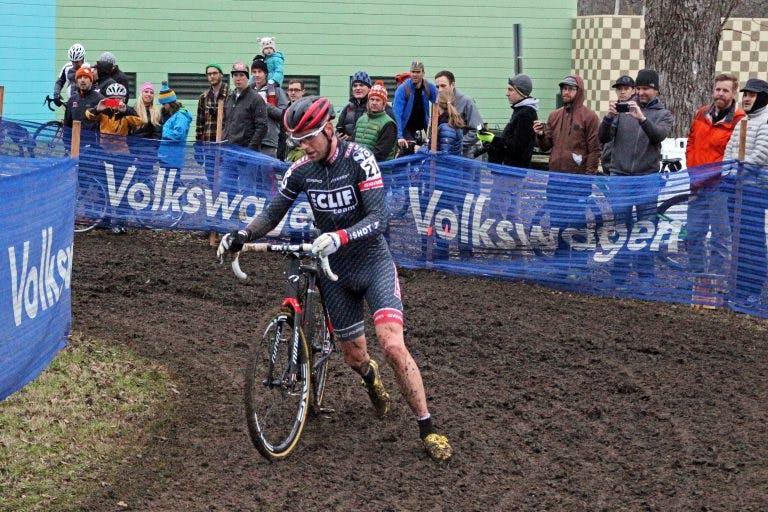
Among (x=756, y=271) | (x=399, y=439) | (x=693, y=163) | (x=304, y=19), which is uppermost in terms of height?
(x=304, y=19)

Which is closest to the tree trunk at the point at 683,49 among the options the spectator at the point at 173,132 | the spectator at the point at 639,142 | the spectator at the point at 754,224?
the spectator at the point at 639,142

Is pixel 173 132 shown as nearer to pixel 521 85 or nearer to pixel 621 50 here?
pixel 521 85

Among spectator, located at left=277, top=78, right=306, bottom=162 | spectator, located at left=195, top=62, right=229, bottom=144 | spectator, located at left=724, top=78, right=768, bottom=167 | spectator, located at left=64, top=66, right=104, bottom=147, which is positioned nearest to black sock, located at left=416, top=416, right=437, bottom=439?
spectator, located at left=724, top=78, right=768, bottom=167

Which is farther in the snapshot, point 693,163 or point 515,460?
point 693,163

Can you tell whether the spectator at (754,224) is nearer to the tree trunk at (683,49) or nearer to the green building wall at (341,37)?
the tree trunk at (683,49)

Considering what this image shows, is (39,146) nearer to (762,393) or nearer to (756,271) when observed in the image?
(756,271)

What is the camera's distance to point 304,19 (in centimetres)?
2341

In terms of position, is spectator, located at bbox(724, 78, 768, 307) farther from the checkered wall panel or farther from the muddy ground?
the checkered wall panel

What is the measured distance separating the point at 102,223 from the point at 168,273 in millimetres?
2968

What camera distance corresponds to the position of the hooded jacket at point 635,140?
39.2 ft

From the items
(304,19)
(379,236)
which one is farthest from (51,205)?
(304,19)

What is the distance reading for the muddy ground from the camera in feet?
20.7

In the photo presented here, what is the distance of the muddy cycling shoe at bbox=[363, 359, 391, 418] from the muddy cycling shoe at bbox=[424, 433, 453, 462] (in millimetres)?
797

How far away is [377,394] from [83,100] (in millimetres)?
9445
